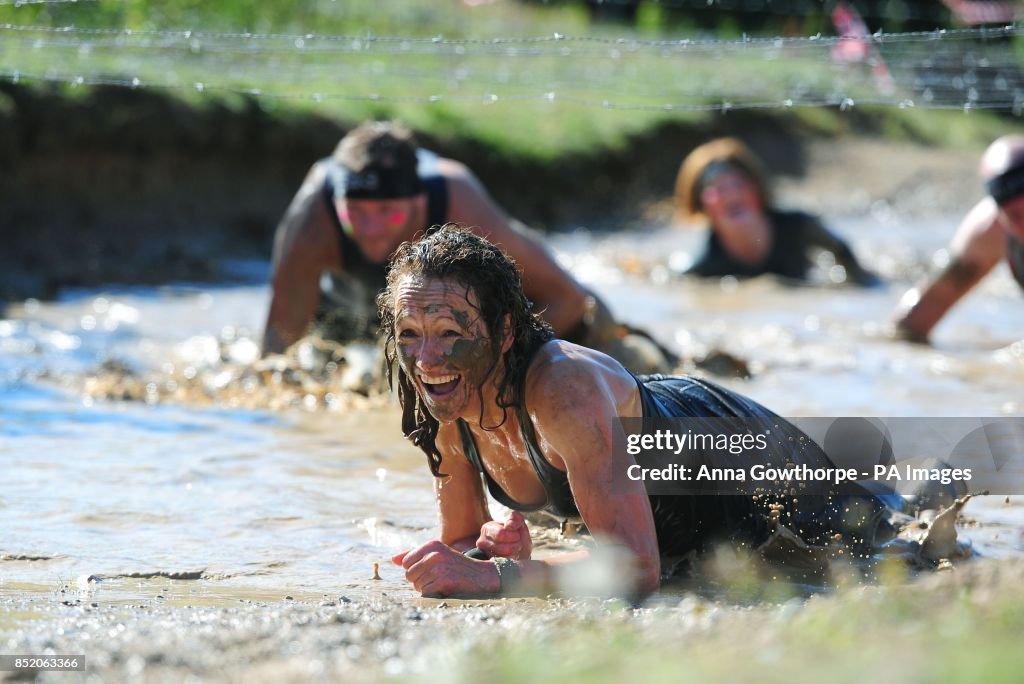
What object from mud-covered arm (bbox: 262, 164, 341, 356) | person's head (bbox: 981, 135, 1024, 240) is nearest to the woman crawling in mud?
mud-covered arm (bbox: 262, 164, 341, 356)

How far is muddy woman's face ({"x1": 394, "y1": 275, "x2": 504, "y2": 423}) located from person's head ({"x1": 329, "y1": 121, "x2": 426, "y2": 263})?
2985 mm

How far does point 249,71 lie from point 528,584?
5.88 meters

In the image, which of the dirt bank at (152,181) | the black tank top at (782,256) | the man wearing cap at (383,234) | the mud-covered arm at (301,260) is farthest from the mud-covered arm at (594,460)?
the black tank top at (782,256)

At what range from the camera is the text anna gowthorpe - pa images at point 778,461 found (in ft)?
14.5

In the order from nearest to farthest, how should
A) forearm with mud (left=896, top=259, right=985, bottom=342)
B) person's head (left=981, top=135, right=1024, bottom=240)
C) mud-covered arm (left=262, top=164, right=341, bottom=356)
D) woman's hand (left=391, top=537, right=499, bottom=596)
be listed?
woman's hand (left=391, top=537, right=499, bottom=596), mud-covered arm (left=262, top=164, right=341, bottom=356), person's head (left=981, top=135, right=1024, bottom=240), forearm with mud (left=896, top=259, right=985, bottom=342)

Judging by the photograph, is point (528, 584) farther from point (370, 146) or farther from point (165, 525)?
point (370, 146)

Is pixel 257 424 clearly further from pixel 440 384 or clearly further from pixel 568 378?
pixel 568 378

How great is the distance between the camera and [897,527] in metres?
5.07

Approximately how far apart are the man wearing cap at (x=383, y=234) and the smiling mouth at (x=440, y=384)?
9.05ft

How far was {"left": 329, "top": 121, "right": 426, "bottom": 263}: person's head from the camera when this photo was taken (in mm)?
7078

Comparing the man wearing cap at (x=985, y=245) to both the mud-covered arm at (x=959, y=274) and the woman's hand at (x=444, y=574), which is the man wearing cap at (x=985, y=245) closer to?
the mud-covered arm at (x=959, y=274)

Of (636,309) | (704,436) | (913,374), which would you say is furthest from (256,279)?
(704,436)

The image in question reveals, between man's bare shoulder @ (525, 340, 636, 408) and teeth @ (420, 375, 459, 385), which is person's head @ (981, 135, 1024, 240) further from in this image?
teeth @ (420, 375, 459, 385)

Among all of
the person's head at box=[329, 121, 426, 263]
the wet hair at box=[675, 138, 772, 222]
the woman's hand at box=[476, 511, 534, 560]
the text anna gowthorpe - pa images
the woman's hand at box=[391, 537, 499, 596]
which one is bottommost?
the woman's hand at box=[391, 537, 499, 596]
